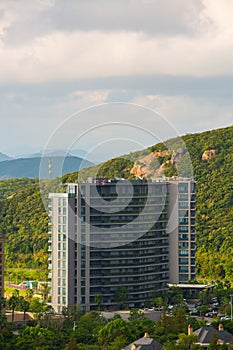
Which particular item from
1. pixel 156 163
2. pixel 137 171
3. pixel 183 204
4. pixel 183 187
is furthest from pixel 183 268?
pixel 156 163

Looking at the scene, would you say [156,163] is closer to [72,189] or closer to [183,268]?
[183,268]

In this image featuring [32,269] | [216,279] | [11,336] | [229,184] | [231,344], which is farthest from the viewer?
[229,184]

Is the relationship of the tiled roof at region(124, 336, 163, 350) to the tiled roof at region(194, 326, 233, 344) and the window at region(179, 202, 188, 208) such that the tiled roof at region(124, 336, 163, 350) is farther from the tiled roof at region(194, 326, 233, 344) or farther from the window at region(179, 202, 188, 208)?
Result: the window at region(179, 202, 188, 208)

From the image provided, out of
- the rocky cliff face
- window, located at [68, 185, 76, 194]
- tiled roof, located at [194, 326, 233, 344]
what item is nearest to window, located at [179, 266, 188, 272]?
the rocky cliff face

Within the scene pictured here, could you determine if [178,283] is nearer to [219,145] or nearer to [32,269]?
[32,269]

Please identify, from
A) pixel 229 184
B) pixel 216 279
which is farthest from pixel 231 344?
pixel 229 184

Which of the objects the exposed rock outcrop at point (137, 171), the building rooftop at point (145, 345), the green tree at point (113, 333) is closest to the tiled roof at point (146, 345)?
the building rooftop at point (145, 345)

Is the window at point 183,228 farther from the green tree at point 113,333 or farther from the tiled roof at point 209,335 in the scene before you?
the tiled roof at point 209,335
